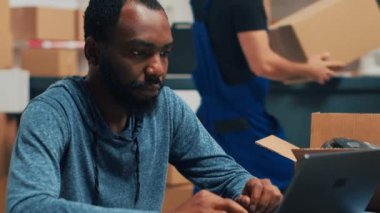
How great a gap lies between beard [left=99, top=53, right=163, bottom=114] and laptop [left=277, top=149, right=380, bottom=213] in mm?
351

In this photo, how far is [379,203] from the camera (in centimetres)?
183

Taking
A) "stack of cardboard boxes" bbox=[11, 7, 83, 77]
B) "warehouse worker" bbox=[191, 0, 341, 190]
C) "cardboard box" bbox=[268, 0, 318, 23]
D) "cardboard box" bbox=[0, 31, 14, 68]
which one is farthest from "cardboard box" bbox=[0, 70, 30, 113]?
"cardboard box" bbox=[268, 0, 318, 23]

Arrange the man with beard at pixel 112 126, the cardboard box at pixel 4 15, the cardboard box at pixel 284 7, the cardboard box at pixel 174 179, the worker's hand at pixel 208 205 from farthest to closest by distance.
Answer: the cardboard box at pixel 284 7 < the cardboard box at pixel 174 179 < the cardboard box at pixel 4 15 < the man with beard at pixel 112 126 < the worker's hand at pixel 208 205

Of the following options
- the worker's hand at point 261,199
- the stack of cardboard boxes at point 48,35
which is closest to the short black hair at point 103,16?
the worker's hand at point 261,199

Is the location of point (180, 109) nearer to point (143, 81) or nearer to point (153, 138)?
point (153, 138)

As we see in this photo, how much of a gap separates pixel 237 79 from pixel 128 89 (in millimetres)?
1100

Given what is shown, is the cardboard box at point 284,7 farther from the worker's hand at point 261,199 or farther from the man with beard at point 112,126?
the worker's hand at point 261,199

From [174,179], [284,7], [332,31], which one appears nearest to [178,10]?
[284,7]

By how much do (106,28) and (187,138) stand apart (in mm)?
338

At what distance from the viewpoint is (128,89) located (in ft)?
5.09

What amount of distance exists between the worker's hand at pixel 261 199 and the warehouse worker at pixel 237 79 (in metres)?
1.06

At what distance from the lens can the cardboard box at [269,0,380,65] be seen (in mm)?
2938

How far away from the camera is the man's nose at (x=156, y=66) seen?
5.02ft

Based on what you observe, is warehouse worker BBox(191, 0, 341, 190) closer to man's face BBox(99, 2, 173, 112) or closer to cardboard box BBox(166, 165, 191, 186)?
cardboard box BBox(166, 165, 191, 186)
